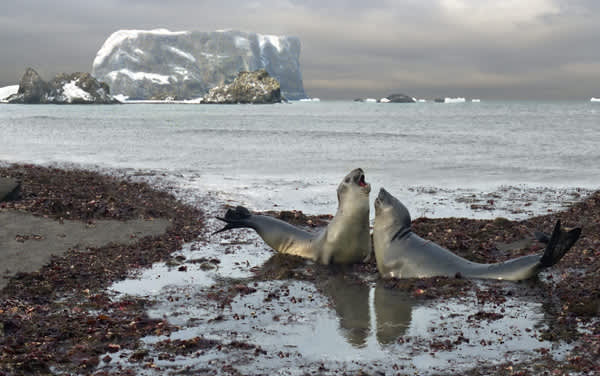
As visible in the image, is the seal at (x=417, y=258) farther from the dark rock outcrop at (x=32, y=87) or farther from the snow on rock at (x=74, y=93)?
the dark rock outcrop at (x=32, y=87)

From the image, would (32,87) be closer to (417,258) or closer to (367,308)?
(417,258)

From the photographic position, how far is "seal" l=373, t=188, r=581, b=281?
843 centimetres

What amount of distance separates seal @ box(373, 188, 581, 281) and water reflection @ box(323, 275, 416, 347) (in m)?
0.51

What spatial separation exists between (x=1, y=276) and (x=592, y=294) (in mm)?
8732

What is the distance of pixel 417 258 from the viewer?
9.05 meters

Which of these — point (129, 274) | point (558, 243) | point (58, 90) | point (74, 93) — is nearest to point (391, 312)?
point (558, 243)

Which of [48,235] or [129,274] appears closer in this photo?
[129,274]

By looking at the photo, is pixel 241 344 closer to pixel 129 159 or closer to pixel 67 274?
pixel 67 274

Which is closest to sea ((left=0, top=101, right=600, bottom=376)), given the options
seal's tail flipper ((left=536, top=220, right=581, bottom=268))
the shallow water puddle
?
the shallow water puddle

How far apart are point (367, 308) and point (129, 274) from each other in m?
4.12

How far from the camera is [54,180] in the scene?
17219 millimetres

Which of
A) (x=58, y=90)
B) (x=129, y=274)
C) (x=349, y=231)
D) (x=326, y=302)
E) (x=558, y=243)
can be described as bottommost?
(x=129, y=274)

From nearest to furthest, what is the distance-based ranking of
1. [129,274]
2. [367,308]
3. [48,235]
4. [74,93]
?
1. [367,308]
2. [129,274]
3. [48,235]
4. [74,93]

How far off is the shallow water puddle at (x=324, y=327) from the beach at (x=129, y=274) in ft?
0.28
